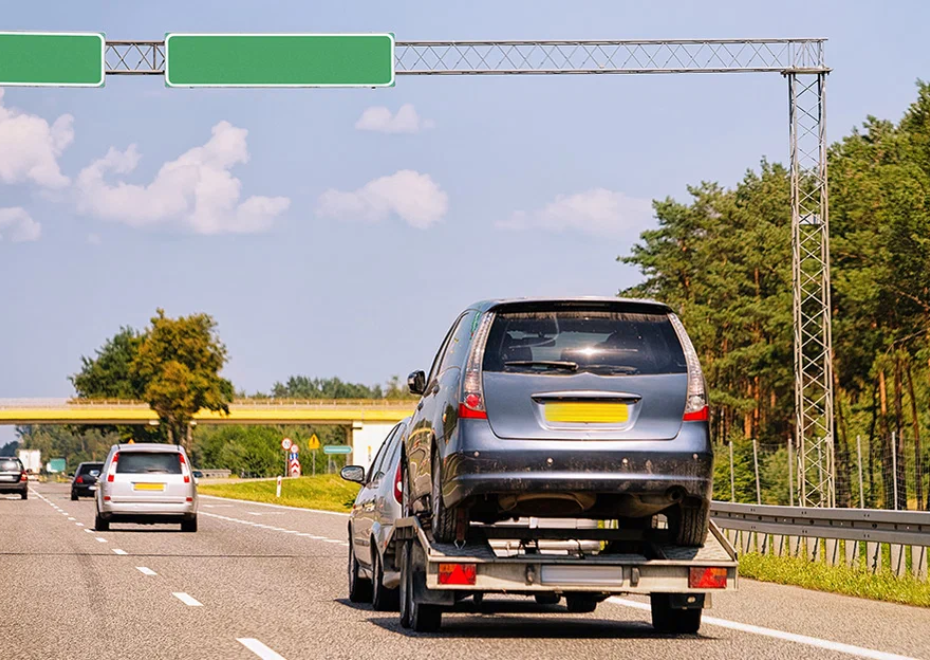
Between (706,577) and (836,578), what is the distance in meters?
5.97

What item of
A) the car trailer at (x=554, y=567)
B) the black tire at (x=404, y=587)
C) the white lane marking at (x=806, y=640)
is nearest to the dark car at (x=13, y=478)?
the black tire at (x=404, y=587)

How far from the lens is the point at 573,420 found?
1041 cm

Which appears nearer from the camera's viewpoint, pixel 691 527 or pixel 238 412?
pixel 691 527

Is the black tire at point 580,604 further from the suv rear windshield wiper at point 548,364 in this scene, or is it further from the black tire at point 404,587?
the suv rear windshield wiper at point 548,364

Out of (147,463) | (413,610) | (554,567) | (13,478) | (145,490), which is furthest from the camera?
(13,478)

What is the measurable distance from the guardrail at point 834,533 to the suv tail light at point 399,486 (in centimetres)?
510

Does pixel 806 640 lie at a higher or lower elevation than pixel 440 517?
lower

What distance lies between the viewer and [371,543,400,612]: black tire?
43.1 feet

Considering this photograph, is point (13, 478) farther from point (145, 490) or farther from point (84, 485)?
point (145, 490)

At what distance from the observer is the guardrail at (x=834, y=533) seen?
1548cm

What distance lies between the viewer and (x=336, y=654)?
33.1ft

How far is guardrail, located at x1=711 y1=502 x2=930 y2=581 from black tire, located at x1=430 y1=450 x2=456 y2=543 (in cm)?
577

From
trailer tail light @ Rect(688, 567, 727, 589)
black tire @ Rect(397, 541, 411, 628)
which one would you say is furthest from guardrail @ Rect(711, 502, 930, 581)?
black tire @ Rect(397, 541, 411, 628)

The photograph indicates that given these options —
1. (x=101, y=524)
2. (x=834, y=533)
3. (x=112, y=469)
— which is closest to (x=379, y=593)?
(x=834, y=533)
